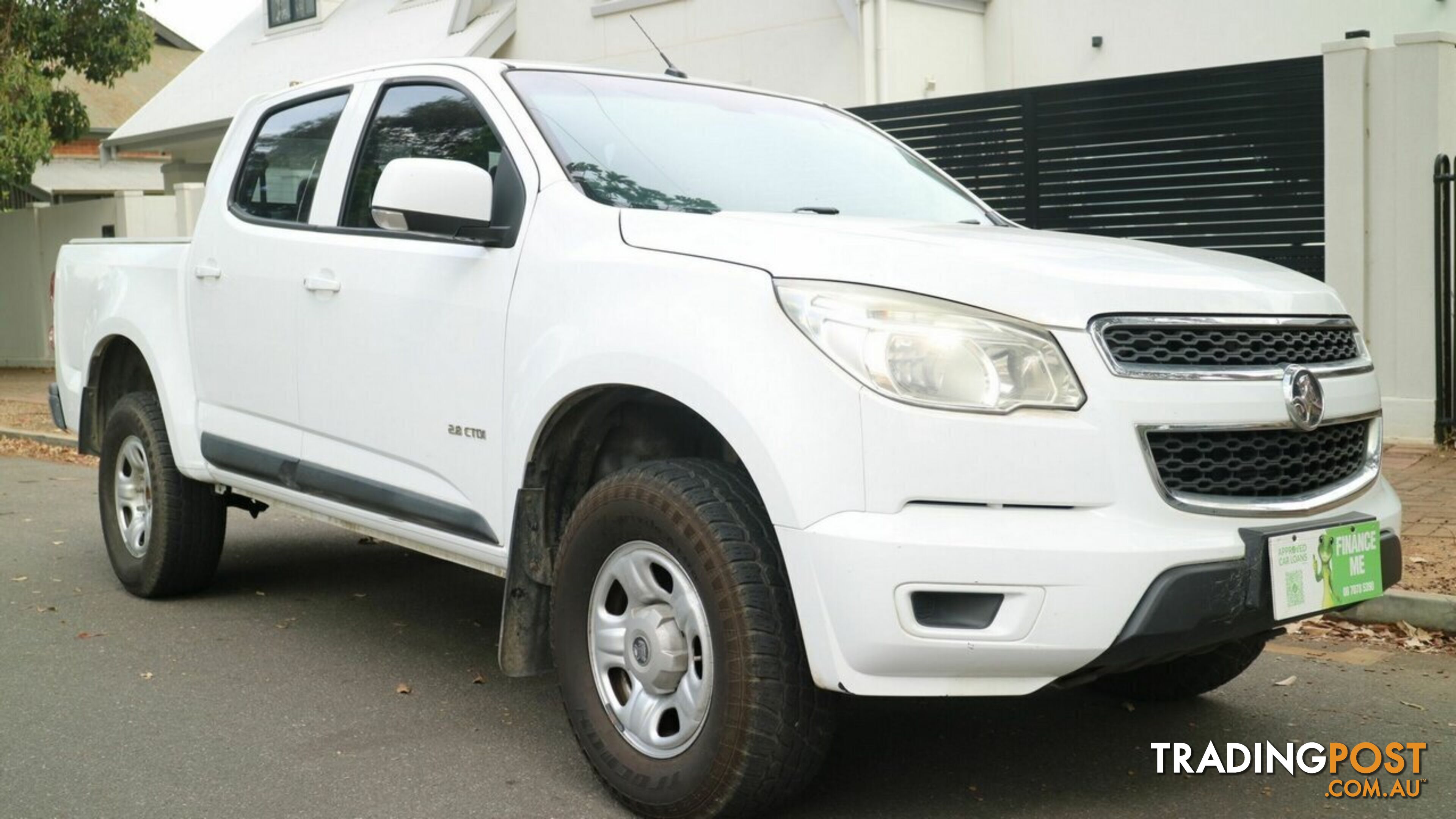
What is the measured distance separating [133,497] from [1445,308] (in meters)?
7.18

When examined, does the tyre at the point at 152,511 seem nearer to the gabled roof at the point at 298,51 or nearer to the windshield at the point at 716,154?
the windshield at the point at 716,154

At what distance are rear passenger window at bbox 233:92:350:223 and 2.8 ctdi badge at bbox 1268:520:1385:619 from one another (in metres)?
3.37

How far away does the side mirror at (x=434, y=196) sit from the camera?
13.4 feet

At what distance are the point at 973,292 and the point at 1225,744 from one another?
1.78m

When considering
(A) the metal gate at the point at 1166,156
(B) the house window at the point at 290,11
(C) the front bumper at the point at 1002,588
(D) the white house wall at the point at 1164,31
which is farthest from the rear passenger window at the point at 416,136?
(B) the house window at the point at 290,11

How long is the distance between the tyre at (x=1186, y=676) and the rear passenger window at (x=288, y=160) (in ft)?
10.1

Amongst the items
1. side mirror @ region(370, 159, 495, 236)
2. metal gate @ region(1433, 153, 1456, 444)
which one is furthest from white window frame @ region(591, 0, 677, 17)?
side mirror @ region(370, 159, 495, 236)

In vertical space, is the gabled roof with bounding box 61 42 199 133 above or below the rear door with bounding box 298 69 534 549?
above

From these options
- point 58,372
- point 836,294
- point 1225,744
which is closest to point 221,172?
point 58,372

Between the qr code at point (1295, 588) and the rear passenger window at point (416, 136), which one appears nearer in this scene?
the qr code at point (1295, 588)

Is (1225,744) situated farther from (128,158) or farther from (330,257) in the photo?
(128,158)

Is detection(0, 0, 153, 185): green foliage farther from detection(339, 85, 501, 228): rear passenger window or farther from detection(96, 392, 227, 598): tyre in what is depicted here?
detection(339, 85, 501, 228): rear passenger window

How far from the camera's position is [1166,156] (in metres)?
9.88

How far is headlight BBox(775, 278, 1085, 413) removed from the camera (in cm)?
321
